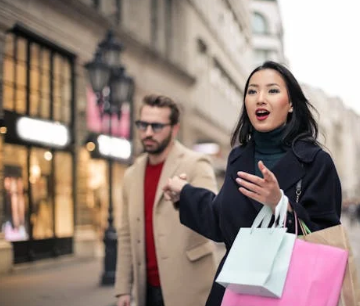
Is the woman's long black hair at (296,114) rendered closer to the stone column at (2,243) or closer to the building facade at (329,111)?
the stone column at (2,243)

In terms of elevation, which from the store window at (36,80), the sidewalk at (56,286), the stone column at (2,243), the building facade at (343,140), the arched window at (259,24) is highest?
the arched window at (259,24)

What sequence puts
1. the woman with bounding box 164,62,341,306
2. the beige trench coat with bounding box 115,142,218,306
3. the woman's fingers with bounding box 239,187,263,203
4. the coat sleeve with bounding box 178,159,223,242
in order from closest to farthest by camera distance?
1. the woman's fingers with bounding box 239,187,263,203
2. the woman with bounding box 164,62,341,306
3. the coat sleeve with bounding box 178,159,223,242
4. the beige trench coat with bounding box 115,142,218,306

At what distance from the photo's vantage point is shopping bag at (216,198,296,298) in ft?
7.16

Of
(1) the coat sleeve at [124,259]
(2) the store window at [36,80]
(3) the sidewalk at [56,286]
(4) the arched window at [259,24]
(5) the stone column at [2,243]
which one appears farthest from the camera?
(4) the arched window at [259,24]

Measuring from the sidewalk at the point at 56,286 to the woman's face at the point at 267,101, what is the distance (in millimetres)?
7267

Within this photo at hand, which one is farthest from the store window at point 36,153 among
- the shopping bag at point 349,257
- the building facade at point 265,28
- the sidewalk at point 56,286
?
the building facade at point 265,28

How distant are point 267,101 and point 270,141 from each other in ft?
0.55

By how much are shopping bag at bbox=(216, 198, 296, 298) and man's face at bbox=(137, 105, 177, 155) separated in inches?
68.6

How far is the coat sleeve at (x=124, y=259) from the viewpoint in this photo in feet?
13.0

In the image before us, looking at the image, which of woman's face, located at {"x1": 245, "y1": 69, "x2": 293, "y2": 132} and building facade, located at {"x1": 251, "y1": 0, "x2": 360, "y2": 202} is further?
building facade, located at {"x1": 251, "y1": 0, "x2": 360, "y2": 202}

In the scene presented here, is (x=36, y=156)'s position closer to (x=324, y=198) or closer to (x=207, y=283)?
(x=207, y=283)

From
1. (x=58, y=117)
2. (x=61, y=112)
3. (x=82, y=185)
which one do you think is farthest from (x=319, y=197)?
(x=82, y=185)

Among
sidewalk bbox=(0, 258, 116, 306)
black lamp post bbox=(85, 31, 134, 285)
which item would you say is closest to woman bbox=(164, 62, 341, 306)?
sidewalk bbox=(0, 258, 116, 306)

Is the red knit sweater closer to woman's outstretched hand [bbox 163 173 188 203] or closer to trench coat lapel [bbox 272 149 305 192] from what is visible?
woman's outstretched hand [bbox 163 173 188 203]
